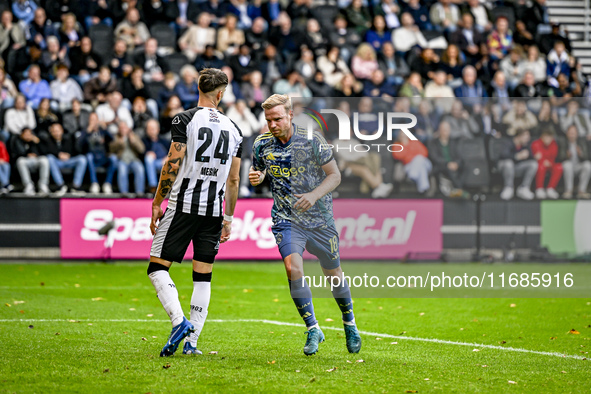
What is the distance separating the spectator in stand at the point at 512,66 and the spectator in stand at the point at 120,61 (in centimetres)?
881

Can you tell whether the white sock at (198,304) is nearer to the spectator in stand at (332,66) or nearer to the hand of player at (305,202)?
the hand of player at (305,202)

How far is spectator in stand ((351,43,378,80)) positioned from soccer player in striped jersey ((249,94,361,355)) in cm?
1233

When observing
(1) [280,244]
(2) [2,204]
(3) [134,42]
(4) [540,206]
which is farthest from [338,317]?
(3) [134,42]

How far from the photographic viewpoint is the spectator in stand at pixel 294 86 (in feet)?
58.5

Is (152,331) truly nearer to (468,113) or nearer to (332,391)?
(332,391)

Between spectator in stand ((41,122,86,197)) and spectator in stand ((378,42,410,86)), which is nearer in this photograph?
spectator in stand ((41,122,86,197))

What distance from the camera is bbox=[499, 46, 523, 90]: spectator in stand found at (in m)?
19.8

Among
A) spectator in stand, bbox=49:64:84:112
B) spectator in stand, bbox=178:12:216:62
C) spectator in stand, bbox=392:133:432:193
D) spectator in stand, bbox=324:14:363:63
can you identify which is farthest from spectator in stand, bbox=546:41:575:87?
spectator in stand, bbox=49:64:84:112

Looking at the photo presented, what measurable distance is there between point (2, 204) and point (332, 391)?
11085mm

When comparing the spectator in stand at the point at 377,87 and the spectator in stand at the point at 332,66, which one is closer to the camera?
the spectator in stand at the point at 377,87

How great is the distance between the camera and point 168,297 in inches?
253

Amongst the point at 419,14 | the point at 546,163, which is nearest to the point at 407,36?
the point at 419,14

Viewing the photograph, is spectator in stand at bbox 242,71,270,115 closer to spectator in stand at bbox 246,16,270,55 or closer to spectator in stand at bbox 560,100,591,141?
spectator in stand at bbox 246,16,270,55

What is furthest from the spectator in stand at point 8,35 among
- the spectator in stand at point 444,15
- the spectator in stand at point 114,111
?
the spectator in stand at point 444,15
